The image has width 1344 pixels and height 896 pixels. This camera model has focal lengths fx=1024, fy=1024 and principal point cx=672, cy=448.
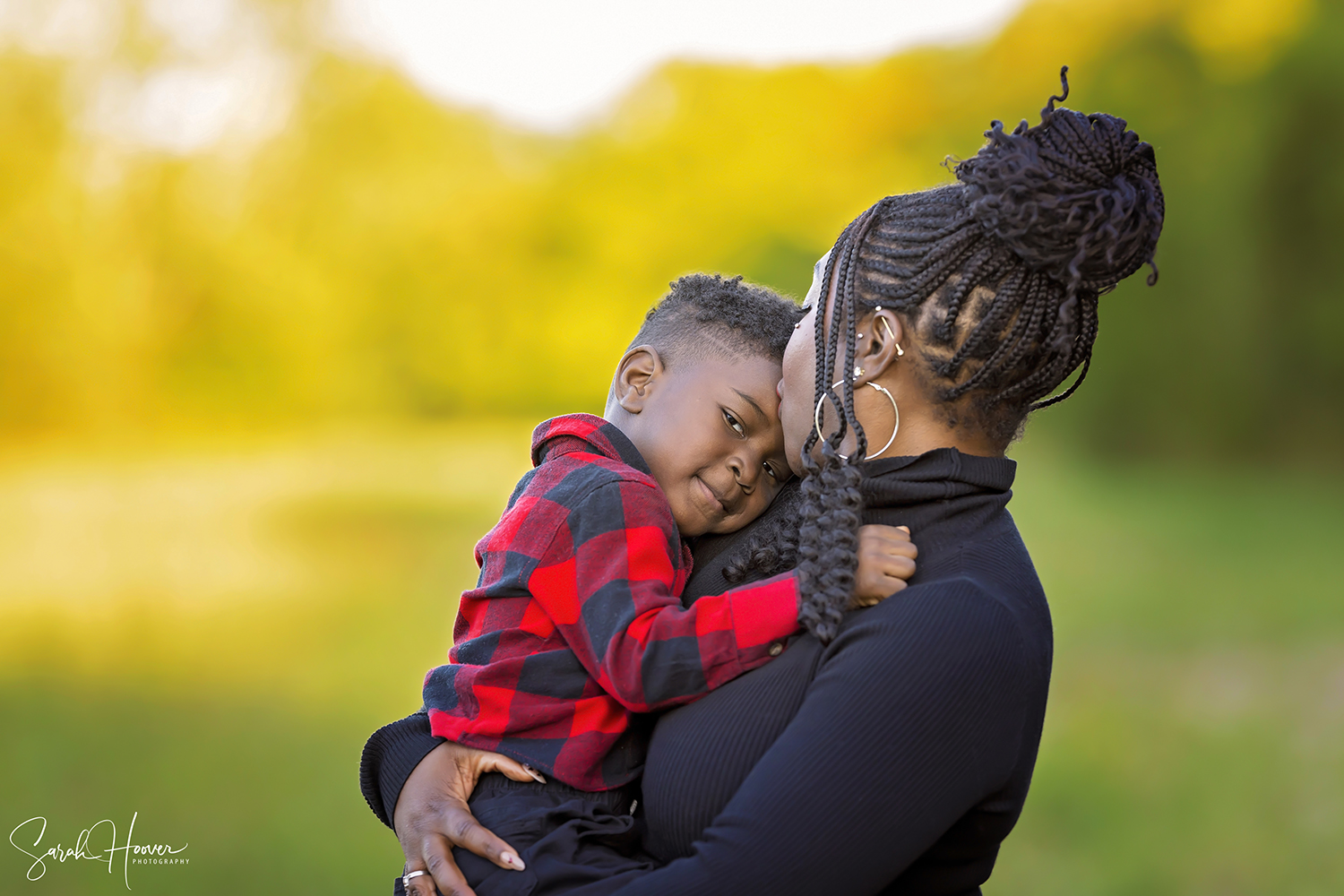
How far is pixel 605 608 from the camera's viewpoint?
140 centimetres

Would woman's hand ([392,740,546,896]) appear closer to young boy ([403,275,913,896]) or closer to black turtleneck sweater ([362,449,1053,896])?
young boy ([403,275,913,896])

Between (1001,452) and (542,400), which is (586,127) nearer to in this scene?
(542,400)

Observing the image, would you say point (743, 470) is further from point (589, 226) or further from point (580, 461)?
point (589, 226)

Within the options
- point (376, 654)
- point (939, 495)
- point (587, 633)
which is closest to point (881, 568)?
point (939, 495)

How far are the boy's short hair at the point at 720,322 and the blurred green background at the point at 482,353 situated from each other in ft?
→ 10.4

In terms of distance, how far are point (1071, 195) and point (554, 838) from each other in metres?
1.05

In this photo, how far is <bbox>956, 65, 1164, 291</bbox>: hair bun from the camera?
1.23m

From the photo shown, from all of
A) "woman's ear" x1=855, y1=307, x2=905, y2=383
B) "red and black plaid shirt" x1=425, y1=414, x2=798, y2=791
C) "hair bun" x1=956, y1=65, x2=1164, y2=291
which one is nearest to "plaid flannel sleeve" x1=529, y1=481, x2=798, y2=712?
"red and black plaid shirt" x1=425, y1=414, x2=798, y2=791

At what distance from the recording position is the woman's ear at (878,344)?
53.0 inches

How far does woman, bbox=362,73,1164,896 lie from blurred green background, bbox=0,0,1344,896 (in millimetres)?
3756

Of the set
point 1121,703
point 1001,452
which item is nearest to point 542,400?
point 1121,703
